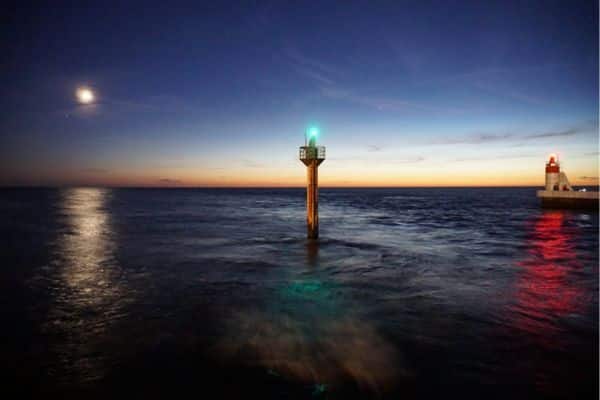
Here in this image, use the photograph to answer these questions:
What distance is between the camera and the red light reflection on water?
911cm

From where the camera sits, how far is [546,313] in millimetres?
9703

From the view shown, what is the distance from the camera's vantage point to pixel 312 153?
56.0 ft

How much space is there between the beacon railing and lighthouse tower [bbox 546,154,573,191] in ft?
129

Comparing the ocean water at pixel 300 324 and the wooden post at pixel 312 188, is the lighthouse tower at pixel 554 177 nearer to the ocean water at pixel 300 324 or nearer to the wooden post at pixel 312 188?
the ocean water at pixel 300 324

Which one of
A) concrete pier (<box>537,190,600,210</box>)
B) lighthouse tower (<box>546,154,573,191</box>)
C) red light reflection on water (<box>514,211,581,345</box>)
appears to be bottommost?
red light reflection on water (<box>514,211,581,345</box>)

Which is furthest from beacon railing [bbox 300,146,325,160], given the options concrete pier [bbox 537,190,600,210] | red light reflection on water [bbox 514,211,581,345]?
concrete pier [bbox 537,190,600,210]

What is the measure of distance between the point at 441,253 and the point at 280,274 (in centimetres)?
1034

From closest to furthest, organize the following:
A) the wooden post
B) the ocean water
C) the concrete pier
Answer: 1. the ocean water
2. the wooden post
3. the concrete pier

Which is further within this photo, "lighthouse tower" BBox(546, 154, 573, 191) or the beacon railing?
"lighthouse tower" BBox(546, 154, 573, 191)

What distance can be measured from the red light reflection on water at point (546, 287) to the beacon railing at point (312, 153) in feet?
33.5

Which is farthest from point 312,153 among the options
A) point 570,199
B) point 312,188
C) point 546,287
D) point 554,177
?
point 570,199

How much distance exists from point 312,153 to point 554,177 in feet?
137

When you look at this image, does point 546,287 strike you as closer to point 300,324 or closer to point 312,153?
point 300,324

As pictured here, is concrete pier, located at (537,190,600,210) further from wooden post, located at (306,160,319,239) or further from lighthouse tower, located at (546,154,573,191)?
wooden post, located at (306,160,319,239)
